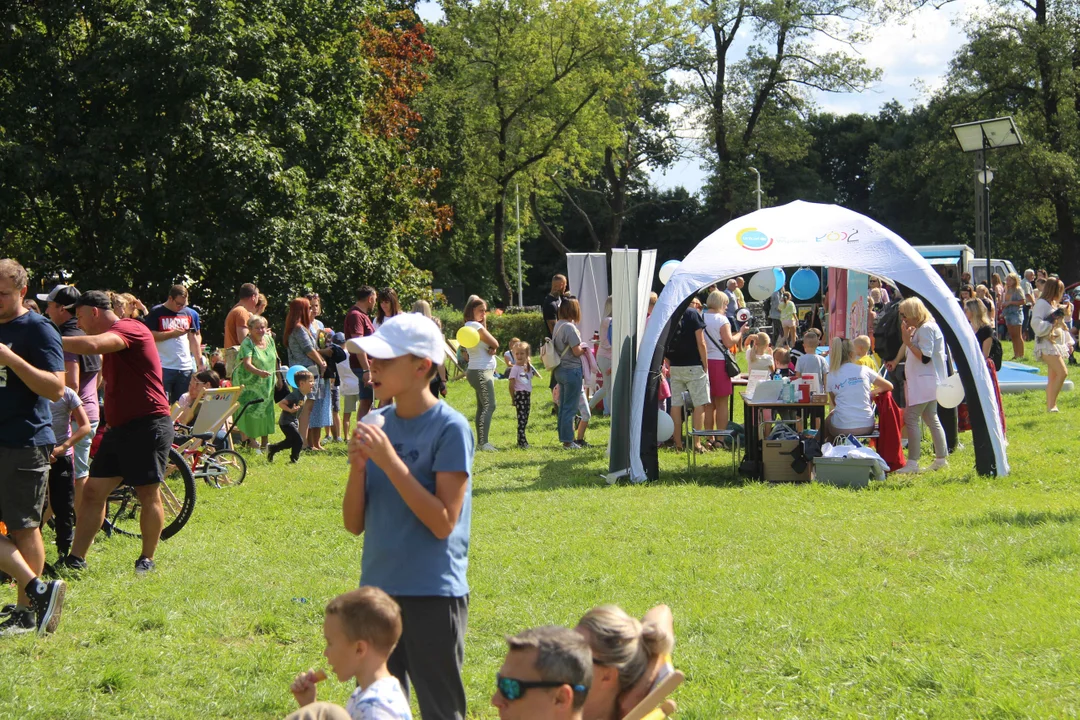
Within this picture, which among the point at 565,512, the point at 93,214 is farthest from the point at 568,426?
the point at 93,214

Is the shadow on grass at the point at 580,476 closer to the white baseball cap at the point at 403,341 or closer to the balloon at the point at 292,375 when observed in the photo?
the balloon at the point at 292,375

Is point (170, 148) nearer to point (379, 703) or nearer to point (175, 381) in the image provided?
point (175, 381)

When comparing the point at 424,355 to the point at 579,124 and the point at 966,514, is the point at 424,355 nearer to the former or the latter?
the point at 966,514

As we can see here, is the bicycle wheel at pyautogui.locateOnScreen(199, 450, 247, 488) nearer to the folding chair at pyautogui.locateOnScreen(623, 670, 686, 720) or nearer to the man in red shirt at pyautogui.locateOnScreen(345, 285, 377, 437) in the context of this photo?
the man in red shirt at pyautogui.locateOnScreen(345, 285, 377, 437)

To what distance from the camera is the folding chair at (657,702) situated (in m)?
2.95

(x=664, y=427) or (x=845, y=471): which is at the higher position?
(x=664, y=427)

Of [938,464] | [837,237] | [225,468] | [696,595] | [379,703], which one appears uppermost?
[837,237]

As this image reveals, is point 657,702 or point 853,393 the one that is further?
point 853,393

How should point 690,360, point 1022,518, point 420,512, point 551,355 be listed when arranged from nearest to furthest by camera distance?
point 420,512 → point 1022,518 → point 690,360 → point 551,355

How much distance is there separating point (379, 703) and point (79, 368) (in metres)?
6.04

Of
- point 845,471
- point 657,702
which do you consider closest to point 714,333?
point 845,471

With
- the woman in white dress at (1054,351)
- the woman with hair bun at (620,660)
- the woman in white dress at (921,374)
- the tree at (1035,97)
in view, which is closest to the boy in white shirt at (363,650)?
the woman with hair bun at (620,660)

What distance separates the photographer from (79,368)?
8.27m

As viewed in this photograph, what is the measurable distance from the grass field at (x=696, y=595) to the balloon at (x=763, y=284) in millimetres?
10248
